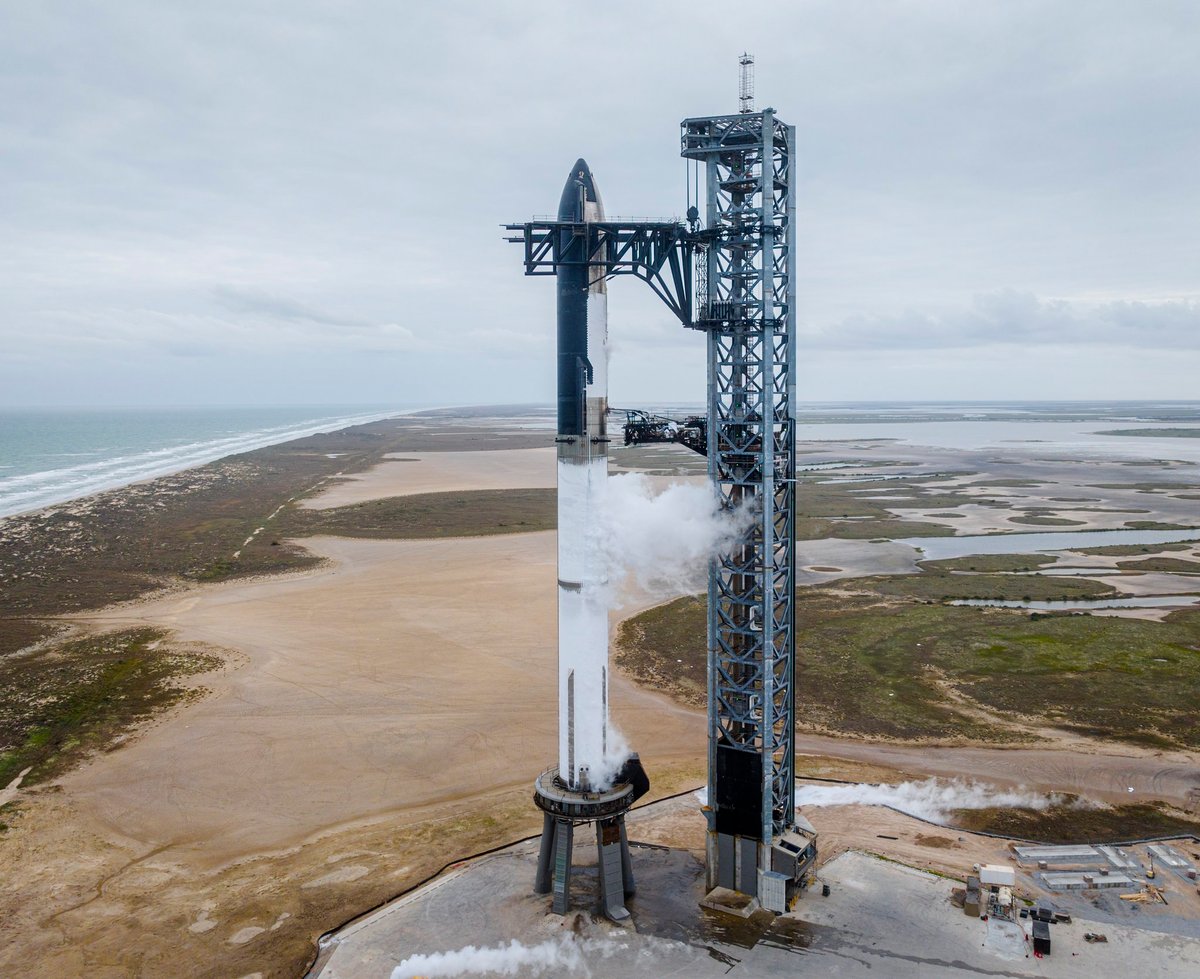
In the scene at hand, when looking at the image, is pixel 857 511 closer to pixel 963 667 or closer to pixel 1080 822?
pixel 963 667

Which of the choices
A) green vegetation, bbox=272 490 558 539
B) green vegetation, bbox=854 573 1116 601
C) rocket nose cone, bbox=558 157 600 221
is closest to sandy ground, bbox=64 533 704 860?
rocket nose cone, bbox=558 157 600 221

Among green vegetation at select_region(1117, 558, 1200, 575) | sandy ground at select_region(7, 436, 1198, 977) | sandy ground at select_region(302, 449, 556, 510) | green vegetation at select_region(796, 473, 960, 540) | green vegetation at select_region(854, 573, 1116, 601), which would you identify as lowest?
sandy ground at select_region(7, 436, 1198, 977)

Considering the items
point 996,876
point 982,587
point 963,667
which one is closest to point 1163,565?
point 982,587

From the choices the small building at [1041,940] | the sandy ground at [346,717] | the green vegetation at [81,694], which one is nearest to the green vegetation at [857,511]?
the sandy ground at [346,717]

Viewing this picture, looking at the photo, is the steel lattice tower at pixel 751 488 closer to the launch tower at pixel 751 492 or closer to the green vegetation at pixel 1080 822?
the launch tower at pixel 751 492

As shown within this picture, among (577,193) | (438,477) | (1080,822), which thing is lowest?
(1080,822)

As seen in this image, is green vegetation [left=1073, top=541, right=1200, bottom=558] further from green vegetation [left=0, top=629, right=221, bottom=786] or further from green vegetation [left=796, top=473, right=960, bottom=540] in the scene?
green vegetation [left=0, top=629, right=221, bottom=786]
